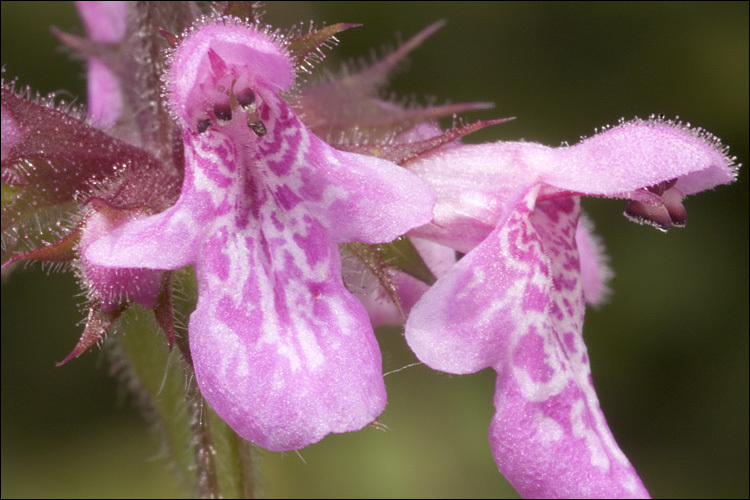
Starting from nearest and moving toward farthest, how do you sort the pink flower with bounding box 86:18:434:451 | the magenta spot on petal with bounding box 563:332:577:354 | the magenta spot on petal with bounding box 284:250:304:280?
the pink flower with bounding box 86:18:434:451 → the magenta spot on petal with bounding box 284:250:304:280 → the magenta spot on petal with bounding box 563:332:577:354

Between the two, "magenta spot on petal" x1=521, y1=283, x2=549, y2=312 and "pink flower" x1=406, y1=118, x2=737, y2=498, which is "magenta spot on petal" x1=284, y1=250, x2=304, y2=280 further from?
"magenta spot on petal" x1=521, y1=283, x2=549, y2=312

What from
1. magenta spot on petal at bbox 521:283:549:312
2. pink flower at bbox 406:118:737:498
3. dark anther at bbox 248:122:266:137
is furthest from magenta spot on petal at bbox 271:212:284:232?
magenta spot on petal at bbox 521:283:549:312

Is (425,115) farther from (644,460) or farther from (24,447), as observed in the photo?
(24,447)

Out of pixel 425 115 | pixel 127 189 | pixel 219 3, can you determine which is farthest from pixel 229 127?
pixel 425 115

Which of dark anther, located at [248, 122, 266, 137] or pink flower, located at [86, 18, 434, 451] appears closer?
pink flower, located at [86, 18, 434, 451]

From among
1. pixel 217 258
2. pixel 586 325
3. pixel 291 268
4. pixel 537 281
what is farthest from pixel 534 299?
pixel 586 325

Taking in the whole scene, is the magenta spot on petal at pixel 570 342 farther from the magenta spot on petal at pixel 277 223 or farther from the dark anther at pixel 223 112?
the dark anther at pixel 223 112

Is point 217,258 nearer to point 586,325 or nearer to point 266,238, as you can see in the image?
point 266,238

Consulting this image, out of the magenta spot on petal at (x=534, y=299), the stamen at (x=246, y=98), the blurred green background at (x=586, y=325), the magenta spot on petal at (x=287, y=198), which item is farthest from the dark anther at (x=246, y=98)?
the blurred green background at (x=586, y=325)
